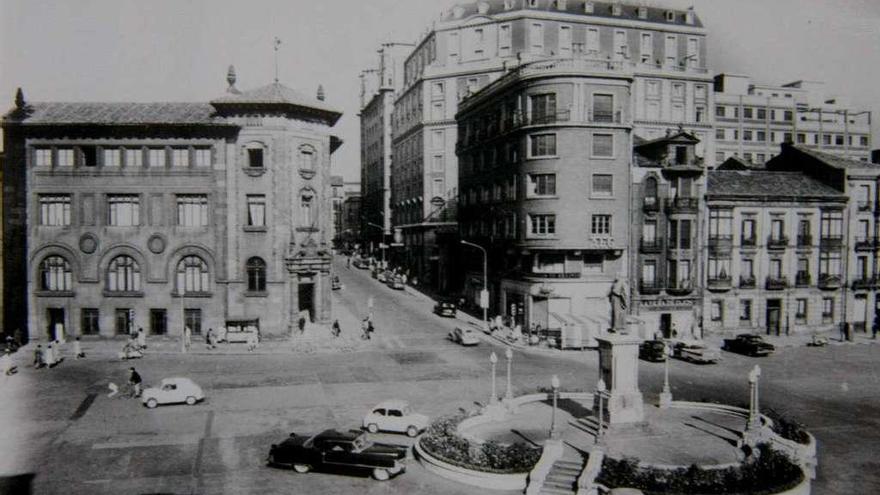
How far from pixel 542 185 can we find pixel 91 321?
37365mm

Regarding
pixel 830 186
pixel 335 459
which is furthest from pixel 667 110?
pixel 335 459

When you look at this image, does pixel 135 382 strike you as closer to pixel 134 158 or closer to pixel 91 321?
pixel 91 321

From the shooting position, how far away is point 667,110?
8656 centimetres

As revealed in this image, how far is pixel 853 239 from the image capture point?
61188mm

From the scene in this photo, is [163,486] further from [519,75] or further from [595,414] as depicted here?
[519,75]

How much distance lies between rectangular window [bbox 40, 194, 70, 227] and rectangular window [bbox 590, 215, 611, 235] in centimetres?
4163

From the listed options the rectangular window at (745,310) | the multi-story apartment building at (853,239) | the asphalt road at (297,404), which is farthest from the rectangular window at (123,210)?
the multi-story apartment building at (853,239)

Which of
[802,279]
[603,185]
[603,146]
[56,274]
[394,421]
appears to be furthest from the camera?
[802,279]

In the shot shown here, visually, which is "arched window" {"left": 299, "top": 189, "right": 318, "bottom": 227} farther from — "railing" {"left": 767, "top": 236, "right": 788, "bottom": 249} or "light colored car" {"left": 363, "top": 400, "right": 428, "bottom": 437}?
"railing" {"left": 767, "top": 236, "right": 788, "bottom": 249}

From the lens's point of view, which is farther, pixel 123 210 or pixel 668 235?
pixel 668 235

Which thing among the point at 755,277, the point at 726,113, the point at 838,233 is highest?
the point at 726,113

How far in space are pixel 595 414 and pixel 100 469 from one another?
780 inches

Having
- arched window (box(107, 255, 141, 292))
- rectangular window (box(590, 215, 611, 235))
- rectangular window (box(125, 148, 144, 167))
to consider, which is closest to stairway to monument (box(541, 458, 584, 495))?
rectangular window (box(590, 215, 611, 235))

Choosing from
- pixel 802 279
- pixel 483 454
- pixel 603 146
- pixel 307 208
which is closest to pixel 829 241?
pixel 802 279
